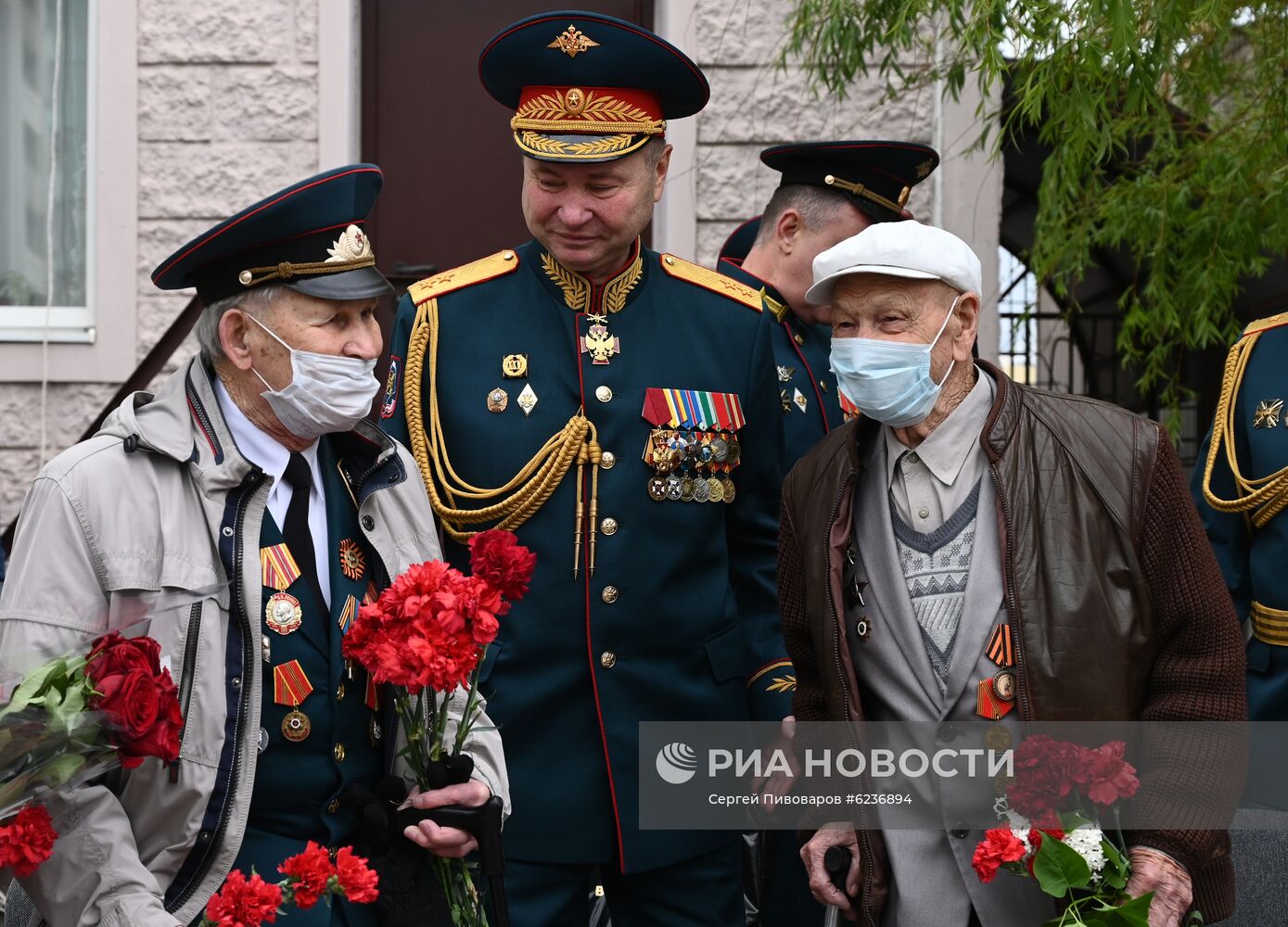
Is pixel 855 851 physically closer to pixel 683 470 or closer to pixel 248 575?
pixel 683 470

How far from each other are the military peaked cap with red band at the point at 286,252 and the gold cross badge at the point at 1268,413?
2.48 metres

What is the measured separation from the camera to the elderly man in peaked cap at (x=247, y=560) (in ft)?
9.01

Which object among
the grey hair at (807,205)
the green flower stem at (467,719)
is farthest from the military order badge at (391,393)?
the grey hair at (807,205)

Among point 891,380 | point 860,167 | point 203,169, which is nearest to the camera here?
point 891,380

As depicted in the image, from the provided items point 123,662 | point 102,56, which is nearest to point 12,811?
point 123,662

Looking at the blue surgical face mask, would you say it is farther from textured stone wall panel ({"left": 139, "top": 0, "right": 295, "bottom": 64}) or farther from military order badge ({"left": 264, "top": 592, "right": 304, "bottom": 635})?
textured stone wall panel ({"left": 139, "top": 0, "right": 295, "bottom": 64})

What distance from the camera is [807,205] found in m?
5.09

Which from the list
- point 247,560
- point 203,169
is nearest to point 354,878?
point 247,560

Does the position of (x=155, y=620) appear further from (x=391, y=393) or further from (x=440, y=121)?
(x=440, y=121)

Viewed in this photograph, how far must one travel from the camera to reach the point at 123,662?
243cm

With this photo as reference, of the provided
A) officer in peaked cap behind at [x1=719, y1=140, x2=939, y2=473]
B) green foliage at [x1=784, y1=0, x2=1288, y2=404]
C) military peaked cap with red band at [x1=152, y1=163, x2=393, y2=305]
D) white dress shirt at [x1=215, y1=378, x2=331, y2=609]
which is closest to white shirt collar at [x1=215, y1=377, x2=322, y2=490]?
white dress shirt at [x1=215, y1=378, x2=331, y2=609]

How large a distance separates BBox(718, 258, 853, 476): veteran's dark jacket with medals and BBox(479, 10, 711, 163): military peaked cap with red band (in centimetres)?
90

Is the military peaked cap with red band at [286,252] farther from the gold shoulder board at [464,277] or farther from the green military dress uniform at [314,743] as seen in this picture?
the gold shoulder board at [464,277]

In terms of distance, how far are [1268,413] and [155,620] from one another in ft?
9.82
